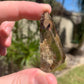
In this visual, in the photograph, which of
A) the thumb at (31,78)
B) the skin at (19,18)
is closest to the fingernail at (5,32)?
the skin at (19,18)

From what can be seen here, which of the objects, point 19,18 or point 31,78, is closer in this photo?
point 31,78

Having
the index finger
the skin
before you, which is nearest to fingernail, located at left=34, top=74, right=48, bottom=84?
the skin

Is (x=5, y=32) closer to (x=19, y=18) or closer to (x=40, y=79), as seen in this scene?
(x=19, y=18)

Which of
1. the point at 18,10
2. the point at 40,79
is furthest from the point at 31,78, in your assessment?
the point at 18,10

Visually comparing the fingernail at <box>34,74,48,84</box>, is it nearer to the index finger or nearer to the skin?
the skin

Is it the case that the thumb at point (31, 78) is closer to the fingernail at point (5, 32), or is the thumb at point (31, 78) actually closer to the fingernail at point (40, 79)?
the fingernail at point (40, 79)

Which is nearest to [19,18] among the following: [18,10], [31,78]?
[18,10]
